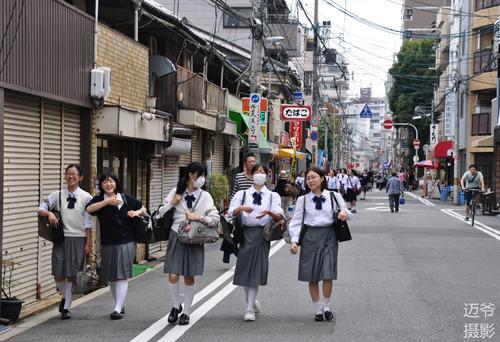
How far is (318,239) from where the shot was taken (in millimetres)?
8445

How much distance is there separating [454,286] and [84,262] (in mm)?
5466

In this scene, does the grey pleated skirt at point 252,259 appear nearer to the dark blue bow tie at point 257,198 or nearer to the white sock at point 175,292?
the dark blue bow tie at point 257,198

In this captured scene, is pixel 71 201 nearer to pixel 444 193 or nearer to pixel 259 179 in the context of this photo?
pixel 259 179

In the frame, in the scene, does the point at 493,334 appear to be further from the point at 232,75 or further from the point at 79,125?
the point at 232,75

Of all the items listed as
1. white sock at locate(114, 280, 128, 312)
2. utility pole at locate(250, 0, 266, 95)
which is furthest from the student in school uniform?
utility pole at locate(250, 0, 266, 95)

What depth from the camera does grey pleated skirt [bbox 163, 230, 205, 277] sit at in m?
8.27

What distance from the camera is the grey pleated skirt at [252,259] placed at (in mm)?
8508

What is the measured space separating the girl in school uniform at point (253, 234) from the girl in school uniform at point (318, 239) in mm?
322

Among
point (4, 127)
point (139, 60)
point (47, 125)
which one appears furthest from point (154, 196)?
point (4, 127)

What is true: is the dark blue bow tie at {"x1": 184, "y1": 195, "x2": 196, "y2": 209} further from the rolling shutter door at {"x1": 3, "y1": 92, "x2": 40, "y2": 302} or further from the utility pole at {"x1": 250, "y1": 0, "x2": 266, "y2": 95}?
the utility pole at {"x1": 250, "y1": 0, "x2": 266, "y2": 95}

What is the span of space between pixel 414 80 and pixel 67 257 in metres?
68.8

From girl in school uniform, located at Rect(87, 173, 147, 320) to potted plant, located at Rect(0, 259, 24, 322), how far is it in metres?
1.05

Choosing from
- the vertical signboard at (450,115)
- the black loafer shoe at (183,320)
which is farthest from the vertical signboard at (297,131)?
the black loafer shoe at (183,320)

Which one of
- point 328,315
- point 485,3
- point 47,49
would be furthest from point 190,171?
point 485,3
